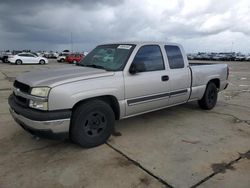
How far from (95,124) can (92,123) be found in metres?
0.07

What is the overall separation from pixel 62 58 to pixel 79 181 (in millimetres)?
37769

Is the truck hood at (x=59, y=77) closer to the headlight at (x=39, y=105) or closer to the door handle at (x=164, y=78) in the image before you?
the headlight at (x=39, y=105)

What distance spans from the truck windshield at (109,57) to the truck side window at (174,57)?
1018mm

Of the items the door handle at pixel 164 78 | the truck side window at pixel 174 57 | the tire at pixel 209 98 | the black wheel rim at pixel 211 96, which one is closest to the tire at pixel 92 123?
the door handle at pixel 164 78

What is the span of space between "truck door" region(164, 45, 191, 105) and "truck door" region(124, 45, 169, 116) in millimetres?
211

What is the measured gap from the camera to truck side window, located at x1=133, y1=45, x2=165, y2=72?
4601mm

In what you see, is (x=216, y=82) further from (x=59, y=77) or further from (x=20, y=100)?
(x=20, y=100)

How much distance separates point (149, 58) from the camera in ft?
15.9

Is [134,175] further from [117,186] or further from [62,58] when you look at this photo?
[62,58]

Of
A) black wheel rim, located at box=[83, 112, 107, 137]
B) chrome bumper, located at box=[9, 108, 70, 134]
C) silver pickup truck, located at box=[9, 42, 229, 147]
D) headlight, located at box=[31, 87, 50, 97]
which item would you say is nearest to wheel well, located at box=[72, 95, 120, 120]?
silver pickup truck, located at box=[9, 42, 229, 147]

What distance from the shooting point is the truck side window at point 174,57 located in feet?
17.2

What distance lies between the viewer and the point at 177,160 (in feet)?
12.0

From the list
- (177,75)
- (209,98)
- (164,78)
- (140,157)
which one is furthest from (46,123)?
(209,98)

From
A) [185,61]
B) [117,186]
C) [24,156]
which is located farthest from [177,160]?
[185,61]
